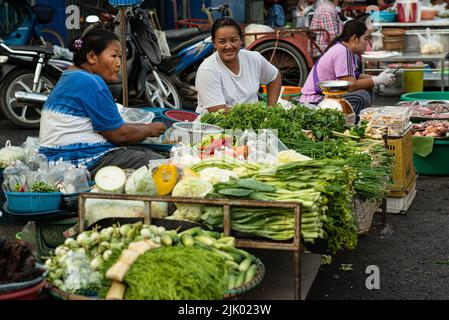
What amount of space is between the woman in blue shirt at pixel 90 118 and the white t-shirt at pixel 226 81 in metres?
1.20

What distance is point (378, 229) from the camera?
229 inches

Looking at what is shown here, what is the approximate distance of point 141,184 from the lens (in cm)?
415

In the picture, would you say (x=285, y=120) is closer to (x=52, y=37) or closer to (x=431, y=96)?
(x=431, y=96)

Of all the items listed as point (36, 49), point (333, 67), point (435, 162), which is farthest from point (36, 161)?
point (36, 49)

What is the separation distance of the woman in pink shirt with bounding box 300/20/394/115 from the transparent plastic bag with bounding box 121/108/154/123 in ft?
6.53

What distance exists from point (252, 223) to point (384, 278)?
1.42 meters

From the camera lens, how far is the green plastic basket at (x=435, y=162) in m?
7.18

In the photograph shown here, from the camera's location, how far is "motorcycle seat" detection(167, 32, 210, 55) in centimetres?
1012

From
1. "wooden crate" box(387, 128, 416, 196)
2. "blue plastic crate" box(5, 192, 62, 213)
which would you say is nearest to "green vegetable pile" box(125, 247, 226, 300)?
"blue plastic crate" box(5, 192, 62, 213)

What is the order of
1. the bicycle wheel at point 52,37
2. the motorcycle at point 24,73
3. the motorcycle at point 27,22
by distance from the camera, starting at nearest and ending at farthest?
the motorcycle at point 24,73 → the motorcycle at point 27,22 → the bicycle wheel at point 52,37

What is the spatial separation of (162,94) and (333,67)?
289cm

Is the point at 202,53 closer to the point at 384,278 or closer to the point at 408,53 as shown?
Result: the point at 408,53

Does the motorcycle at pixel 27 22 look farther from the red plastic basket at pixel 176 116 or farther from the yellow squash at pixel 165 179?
the yellow squash at pixel 165 179

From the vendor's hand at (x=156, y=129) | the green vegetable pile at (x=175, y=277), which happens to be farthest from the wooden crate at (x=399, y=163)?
the green vegetable pile at (x=175, y=277)
